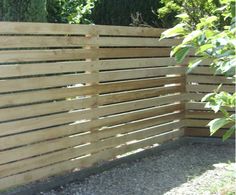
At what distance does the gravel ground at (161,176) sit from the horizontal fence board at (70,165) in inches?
6.4

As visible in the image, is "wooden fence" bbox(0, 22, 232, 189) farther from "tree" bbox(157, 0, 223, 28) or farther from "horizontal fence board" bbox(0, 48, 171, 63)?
"tree" bbox(157, 0, 223, 28)

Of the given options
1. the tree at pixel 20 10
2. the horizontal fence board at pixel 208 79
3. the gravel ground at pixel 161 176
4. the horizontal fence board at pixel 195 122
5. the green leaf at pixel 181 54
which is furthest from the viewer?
the horizontal fence board at pixel 195 122

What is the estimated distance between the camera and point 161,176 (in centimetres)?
543

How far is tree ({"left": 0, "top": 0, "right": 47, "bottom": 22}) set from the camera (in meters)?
5.21

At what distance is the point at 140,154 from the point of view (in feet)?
20.1

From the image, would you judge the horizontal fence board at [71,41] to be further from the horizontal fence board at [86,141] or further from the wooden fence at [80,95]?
the horizontal fence board at [86,141]

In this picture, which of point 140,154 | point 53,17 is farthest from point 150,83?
point 53,17

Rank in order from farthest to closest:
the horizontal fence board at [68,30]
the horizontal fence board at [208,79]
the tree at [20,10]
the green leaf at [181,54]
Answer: the horizontal fence board at [208,79] < the tree at [20,10] < the horizontal fence board at [68,30] < the green leaf at [181,54]

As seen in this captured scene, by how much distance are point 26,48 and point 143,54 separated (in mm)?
1819

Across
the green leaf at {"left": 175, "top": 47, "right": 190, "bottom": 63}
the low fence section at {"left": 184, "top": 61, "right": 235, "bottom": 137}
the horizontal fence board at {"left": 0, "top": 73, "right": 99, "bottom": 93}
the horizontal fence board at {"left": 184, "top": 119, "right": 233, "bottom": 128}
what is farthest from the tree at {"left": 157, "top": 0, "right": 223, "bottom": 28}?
the green leaf at {"left": 175, "top": 47, "right": 190, "bottom": 63}

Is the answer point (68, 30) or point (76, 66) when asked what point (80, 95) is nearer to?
point (76, 66)

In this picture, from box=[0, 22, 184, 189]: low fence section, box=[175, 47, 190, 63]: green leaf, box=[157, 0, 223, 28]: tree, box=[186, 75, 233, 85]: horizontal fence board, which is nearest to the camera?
box=[175, 47, 190, 63]: green leaf

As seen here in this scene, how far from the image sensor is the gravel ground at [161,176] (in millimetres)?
4949

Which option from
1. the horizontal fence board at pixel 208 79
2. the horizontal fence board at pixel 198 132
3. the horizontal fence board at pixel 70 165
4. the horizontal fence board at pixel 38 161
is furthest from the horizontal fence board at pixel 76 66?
the horizontal fence board at pixel 198 132
